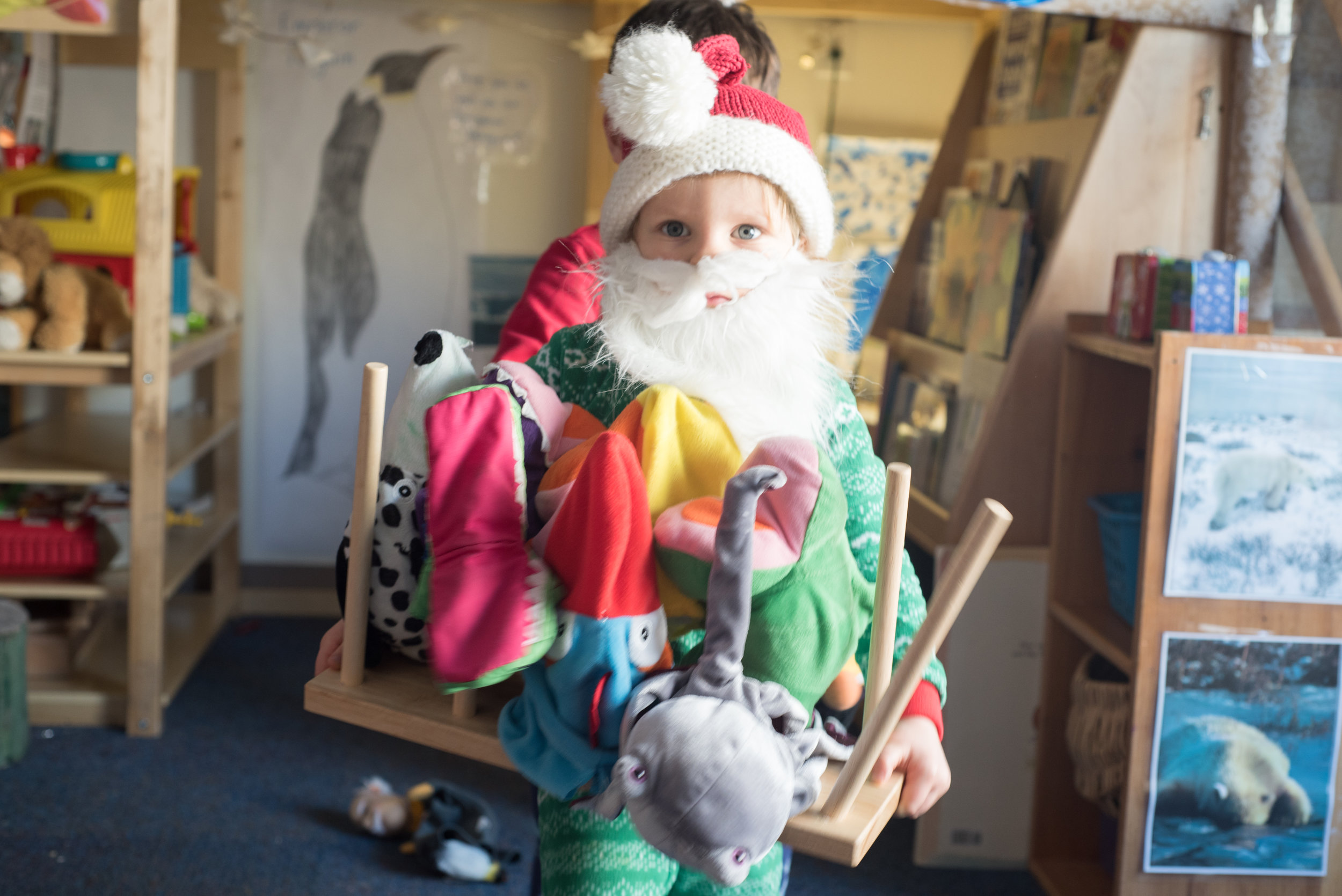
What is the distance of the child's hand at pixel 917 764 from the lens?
2.72 feet

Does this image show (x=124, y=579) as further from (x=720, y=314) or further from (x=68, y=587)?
(x=720, y=314)

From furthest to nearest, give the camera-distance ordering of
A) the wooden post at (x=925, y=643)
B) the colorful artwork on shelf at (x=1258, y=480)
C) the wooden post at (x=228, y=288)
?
1. the wooden post at (x=228, y=288)
2. the colorful artwork on shelf at (x=1258, y=480)
3. the wooden post at (x=925, y=643)

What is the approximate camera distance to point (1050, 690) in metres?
1.93

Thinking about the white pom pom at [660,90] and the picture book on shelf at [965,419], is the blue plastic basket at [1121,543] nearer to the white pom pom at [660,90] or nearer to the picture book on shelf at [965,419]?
the picture book on shelf at [965,419]

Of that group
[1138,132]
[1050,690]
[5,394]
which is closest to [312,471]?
[5,394]

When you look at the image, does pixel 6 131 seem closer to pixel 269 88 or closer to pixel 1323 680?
pixel 269 88

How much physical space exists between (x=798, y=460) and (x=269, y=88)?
265 cm

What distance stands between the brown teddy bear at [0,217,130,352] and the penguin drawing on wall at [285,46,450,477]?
2.64ft

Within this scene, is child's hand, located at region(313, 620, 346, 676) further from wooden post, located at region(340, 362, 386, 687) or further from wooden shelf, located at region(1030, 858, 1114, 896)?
wooden shelf, located at region(1030, 858, 1114, 896)

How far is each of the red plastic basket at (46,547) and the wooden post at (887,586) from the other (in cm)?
207

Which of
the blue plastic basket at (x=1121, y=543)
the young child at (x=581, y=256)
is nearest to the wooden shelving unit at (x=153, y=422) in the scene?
the young child at (x=581, y=256)

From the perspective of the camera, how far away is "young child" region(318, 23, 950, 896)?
2.76ft

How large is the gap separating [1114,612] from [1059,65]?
3.43 feet

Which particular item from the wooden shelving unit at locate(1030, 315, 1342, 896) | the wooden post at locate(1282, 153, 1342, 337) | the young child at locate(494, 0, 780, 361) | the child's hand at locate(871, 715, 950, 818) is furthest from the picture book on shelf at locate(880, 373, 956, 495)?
the child's hand at locate(871, 715, 950, 818)
